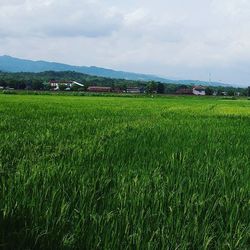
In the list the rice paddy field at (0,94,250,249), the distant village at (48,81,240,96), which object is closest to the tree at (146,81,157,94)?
the distant village at (48,81,240,96)

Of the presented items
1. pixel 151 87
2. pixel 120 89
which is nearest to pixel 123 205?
pixel 151 87

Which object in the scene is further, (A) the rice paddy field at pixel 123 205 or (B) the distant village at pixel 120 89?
(B) the distant village at pixel 120 89

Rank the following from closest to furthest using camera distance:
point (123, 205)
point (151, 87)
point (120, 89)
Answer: point (123, 205), point (151, 87), point (120, 89)

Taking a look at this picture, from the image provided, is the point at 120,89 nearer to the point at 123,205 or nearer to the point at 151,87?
the point at 151,87

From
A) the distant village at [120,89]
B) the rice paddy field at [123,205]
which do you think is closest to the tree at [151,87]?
the distant village at [120,89]

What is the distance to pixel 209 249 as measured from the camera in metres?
2.54

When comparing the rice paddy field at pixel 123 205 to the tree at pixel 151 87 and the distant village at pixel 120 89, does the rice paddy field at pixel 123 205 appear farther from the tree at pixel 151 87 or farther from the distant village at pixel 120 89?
the tree at pixel 151 87

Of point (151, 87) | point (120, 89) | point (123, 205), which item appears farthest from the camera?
point (120, 89)

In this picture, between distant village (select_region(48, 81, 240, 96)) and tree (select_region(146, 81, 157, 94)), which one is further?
tree (select_region(146, 81, 157, 94))

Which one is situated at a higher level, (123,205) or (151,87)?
(123,205)

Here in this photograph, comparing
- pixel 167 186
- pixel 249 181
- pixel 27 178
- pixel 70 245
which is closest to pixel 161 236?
pixel 70 245

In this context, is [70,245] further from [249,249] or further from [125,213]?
[249,249]

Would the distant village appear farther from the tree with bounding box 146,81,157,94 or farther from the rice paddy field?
the rice paddy field

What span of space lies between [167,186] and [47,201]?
1.01 meters
